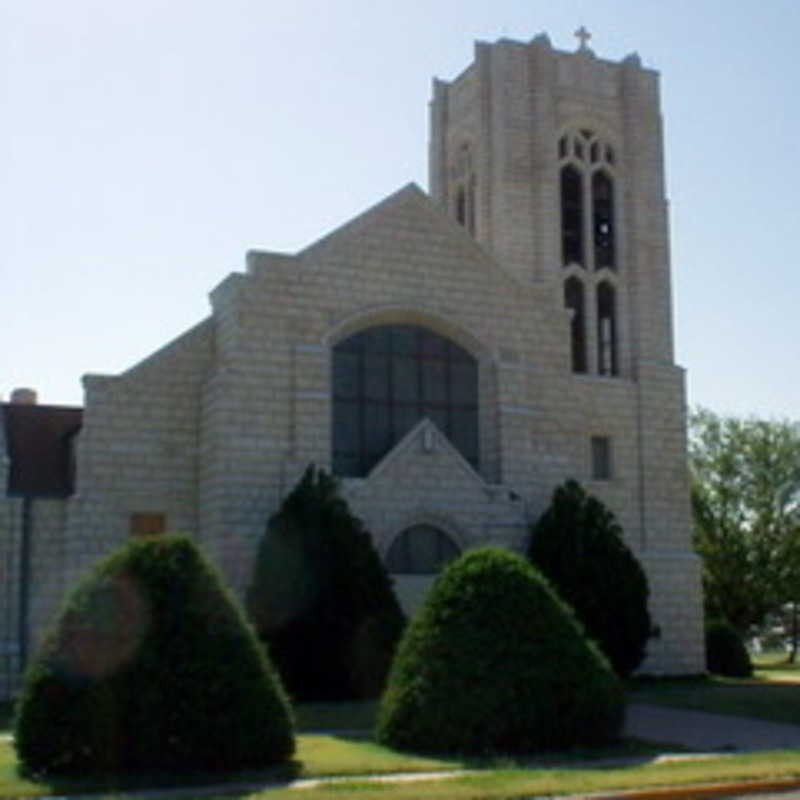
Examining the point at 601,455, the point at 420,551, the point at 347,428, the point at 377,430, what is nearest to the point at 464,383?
the point at 377,430

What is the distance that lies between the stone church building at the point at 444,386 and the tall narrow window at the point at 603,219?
0.23ft

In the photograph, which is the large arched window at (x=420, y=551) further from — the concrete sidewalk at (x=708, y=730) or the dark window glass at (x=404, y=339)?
the concrete sidewalk at (x=708, y=730)

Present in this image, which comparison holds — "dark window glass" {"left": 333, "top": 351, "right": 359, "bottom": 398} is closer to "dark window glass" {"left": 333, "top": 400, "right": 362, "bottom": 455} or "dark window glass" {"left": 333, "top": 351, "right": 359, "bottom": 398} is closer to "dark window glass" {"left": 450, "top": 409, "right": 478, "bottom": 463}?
"dark window glass" {"left": 333, "top": 400, "right": 362, "bottom": 455}

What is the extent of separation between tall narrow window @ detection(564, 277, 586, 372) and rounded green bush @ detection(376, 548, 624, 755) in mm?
19538

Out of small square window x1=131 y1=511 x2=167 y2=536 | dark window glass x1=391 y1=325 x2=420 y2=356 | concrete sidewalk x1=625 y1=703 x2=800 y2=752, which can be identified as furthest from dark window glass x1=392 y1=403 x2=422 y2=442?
concrete sidewalk x1=625 y1=703 x2=800 y2=752

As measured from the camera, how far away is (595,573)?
30812 millimetres

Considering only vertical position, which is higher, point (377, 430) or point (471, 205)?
point (471, 205)

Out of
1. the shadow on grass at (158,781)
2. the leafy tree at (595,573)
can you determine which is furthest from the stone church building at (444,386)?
the shadow on grass at (158,781)

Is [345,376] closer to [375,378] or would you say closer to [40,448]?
[375,378]

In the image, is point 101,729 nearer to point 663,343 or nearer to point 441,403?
point 441,403

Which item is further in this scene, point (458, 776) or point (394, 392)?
point (394, 392)

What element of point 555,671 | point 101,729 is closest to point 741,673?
point 555,671

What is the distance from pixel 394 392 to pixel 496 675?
1571 centimetres

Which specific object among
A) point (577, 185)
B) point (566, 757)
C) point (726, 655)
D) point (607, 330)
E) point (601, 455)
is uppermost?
point (577, 185)
